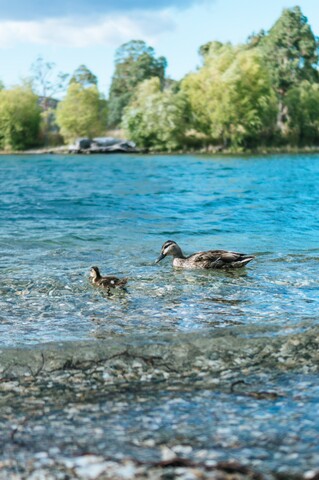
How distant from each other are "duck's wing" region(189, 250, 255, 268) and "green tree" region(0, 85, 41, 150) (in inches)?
4680

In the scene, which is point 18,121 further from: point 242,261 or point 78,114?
point 242,261

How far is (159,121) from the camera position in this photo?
10644cm

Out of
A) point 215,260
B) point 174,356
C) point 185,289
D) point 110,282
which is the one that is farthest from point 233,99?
point 174,356

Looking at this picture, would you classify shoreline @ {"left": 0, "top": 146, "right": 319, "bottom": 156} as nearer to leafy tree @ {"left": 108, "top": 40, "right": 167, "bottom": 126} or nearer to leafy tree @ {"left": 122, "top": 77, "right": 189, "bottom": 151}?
leafy tree @ {"left": 122, "top": 77, "right": 189, "bottom": 151}

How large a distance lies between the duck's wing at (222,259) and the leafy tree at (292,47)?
123 m

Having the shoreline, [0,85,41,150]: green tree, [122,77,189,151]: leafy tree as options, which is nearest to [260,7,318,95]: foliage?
the shoreline

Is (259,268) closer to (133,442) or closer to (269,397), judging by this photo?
(269,397)

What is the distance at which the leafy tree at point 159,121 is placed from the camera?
349 feet

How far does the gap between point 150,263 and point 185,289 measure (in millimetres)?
3289

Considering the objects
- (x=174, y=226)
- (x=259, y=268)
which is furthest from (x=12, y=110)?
(x=259, y=268)

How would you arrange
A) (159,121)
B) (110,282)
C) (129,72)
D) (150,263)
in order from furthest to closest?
(129,72) < (159,121) < (150,263) < (110,282)

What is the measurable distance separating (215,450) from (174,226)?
61.8ft

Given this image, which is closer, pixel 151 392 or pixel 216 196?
pixel 151 392

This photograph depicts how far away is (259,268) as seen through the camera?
51.1 ft
